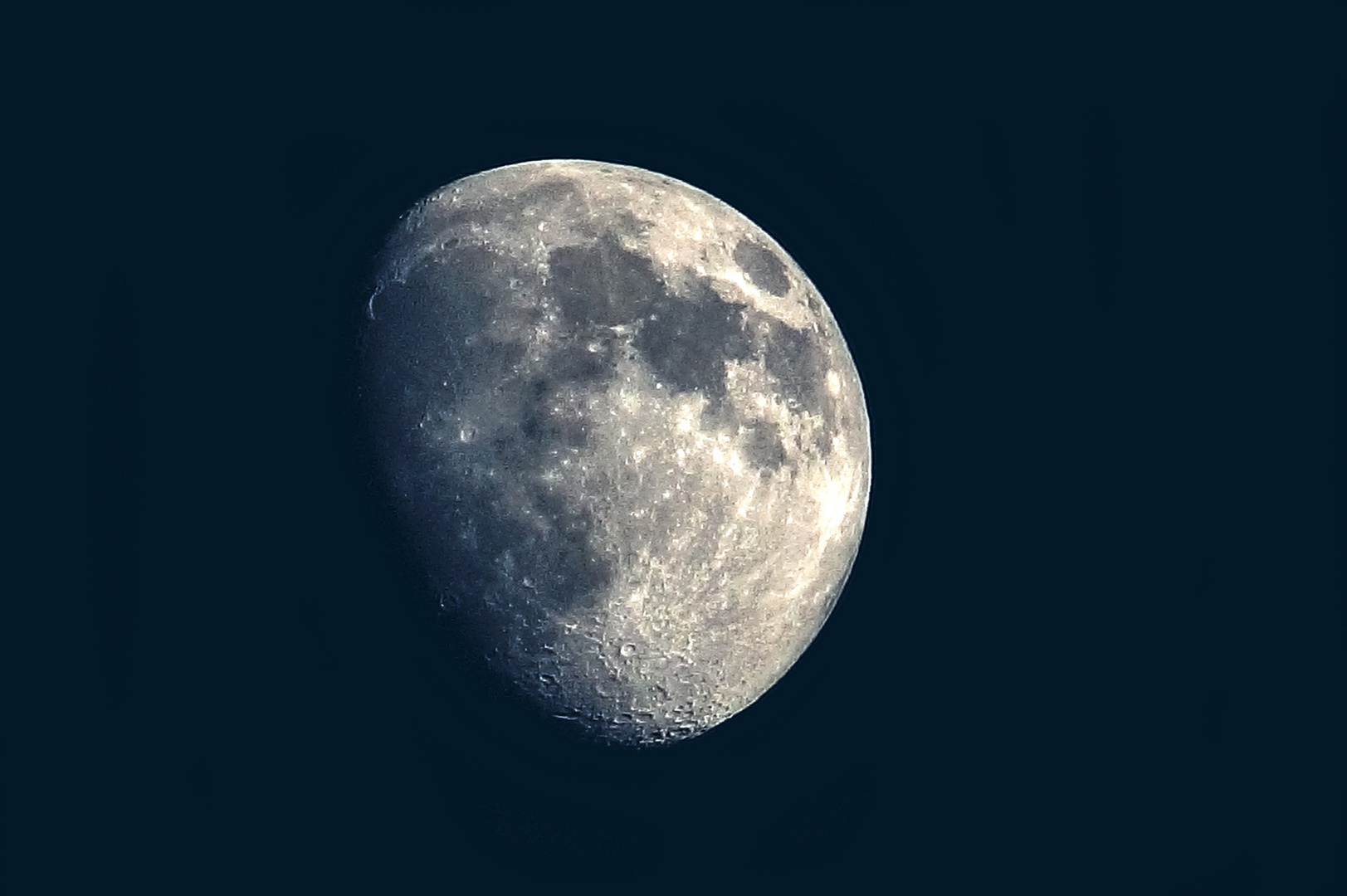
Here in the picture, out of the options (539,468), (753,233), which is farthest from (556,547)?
(753,233)

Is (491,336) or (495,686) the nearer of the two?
(491,336)

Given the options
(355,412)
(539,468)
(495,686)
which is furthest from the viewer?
(495,686)

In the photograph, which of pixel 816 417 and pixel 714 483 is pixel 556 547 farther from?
pixel 816 417

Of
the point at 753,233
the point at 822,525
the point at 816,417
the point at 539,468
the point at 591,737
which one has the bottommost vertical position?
the point at 591,737

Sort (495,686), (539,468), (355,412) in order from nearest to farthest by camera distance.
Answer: (539,468), (355,412), (495,686)

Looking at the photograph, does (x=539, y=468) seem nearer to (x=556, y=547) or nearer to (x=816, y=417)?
(x=556, y=547)

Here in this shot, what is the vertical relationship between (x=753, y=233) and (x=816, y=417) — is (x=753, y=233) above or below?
above
